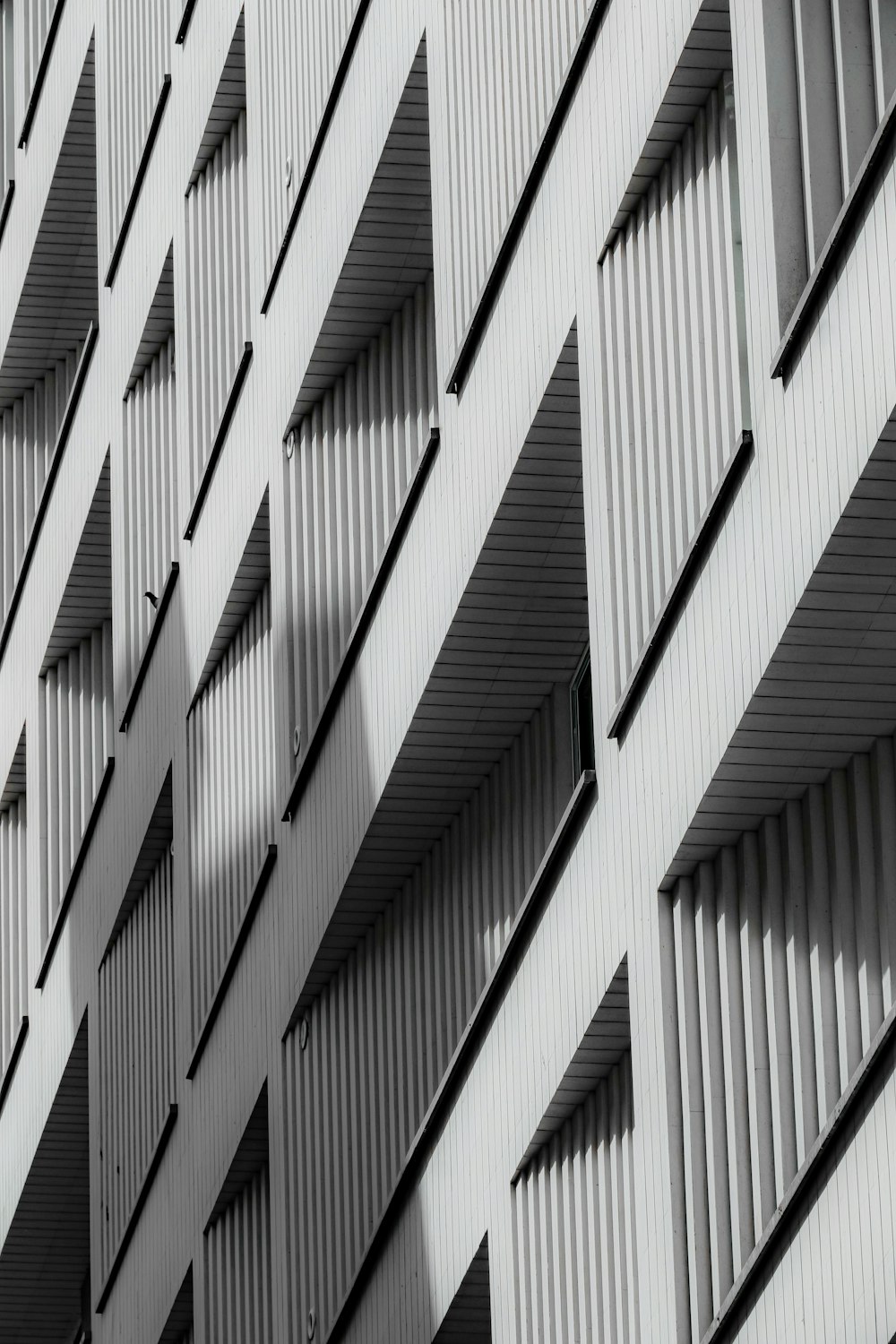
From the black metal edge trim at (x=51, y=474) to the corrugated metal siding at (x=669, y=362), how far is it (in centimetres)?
1344

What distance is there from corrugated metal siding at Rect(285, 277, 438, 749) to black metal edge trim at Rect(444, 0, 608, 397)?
2.05m

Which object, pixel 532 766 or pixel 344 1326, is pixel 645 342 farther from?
pixel 344 1326

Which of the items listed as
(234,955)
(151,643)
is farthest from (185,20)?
(234,955)

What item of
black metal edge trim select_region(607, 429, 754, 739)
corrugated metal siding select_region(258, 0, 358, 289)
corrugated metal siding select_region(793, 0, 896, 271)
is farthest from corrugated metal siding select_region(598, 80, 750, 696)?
corrugated metal siding select_region(258, 0, 358, 289)

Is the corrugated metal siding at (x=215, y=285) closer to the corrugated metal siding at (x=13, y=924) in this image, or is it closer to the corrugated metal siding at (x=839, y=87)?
the corrugated metal siding at (x=13, y=924)

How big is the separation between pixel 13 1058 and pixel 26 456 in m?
Answer: 6.74

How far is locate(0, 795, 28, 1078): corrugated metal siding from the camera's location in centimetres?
2986

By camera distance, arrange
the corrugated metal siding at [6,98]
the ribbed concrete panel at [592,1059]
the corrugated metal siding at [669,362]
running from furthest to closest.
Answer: the corrugated metal siding at [6,98] < the ribbed concrete panel at [592,1059] < the corrugated metal siding at [669,362]

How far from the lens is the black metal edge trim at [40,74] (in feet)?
100

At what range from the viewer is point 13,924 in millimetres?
30469

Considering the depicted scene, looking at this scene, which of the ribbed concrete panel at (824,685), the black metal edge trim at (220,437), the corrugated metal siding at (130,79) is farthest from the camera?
the corrugated metal siding at (130,79)

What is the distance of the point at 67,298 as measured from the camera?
102 feet

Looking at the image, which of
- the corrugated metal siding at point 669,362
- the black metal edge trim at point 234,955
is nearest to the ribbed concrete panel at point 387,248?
the black metal edge trim at point 234,955

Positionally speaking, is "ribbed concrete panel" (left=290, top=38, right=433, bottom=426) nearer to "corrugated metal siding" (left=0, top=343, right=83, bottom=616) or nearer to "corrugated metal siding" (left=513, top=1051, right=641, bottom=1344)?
"corrugated metal siding" (left=513, top=1051, right=641, bottom=1344)
